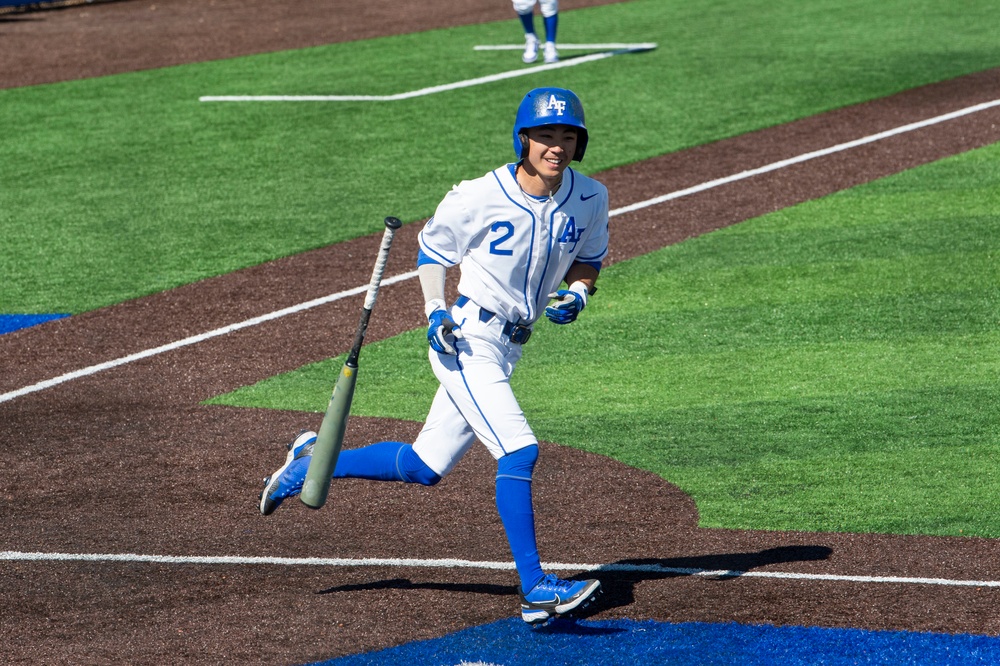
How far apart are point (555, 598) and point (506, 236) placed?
139 cm

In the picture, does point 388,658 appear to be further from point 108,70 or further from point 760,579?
point 108,70

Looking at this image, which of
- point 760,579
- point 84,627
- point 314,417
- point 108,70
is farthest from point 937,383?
point 108,70

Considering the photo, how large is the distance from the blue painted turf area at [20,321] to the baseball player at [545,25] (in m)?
9.58

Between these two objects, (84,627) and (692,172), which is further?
(692,172)

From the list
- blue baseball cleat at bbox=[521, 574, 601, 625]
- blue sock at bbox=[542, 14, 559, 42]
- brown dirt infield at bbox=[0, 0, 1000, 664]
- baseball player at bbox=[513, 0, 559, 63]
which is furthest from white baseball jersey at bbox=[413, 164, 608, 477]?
blue sock at bbox=[542, 14, 559, 42]

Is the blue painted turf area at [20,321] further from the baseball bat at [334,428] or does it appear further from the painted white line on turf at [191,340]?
the baseball bat at [334,428]

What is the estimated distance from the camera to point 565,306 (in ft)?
17.9

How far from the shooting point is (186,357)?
9.01m

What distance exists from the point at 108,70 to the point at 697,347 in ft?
40.1

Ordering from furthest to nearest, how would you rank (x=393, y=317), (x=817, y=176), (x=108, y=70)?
(x=108, y=70) < (x=817, y=176) < (x=393, y=317)

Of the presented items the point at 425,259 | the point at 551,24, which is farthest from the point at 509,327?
the point at 551,24

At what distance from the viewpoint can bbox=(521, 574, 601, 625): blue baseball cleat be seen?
513cm

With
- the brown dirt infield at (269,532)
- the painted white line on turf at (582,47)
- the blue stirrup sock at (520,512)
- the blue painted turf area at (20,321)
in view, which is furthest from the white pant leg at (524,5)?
the blue stirrup sock at (520,512)

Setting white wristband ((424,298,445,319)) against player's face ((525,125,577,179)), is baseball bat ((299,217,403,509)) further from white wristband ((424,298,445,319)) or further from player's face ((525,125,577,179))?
player's face ((525,125,577,179))
